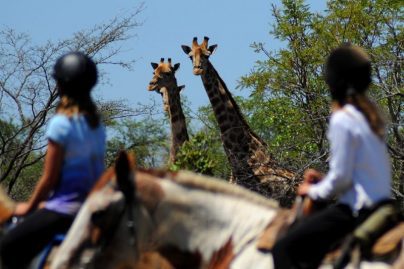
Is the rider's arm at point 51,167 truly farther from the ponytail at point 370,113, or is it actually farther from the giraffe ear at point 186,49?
the giraffe ear at point 186,49

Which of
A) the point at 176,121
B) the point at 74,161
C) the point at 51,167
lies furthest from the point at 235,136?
the point at 51,167

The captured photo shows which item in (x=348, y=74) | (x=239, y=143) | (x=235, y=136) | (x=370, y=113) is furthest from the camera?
(x=235, y=136)

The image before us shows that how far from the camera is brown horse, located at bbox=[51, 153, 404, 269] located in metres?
6.08

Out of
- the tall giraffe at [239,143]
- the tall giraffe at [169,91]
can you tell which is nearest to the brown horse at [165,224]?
the tall giraffe at [239,143]

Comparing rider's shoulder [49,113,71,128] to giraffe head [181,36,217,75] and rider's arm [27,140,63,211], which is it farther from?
giraffe head [181,36,217,75]

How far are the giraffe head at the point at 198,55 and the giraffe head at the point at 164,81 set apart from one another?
0.72 meters

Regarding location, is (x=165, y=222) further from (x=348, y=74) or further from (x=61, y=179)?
(x=348, y=74)

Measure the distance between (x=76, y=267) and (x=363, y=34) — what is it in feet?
60.8

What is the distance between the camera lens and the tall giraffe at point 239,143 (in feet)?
63.6

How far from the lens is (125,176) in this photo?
615 cm

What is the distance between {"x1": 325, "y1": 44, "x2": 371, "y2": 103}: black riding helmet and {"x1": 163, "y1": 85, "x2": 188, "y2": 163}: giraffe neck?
58.7 ft

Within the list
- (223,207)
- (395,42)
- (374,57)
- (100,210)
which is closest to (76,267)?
(100,210)

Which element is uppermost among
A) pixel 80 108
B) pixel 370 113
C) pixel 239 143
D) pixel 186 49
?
pixel 186 49

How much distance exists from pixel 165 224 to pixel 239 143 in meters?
16.1
